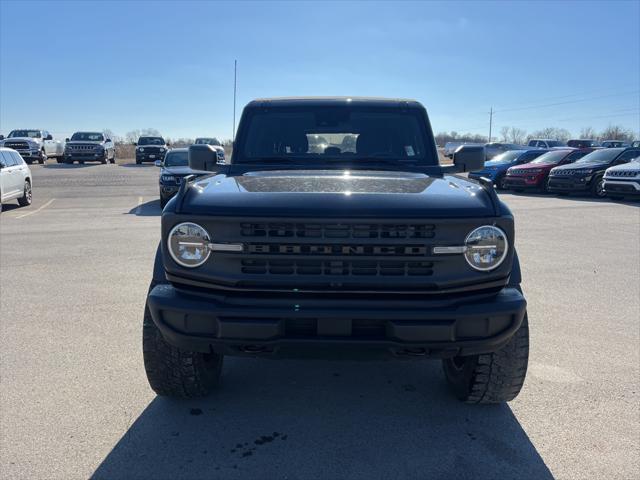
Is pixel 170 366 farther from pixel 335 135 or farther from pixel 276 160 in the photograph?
pixel 335 135

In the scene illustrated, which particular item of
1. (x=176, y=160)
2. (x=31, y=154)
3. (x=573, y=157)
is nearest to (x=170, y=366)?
(x=176, y=160)

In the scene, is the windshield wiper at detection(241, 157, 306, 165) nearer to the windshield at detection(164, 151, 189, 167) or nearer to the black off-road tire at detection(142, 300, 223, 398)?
the black off-road tire at detection(142, 300, 223, 398)

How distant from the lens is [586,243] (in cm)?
908

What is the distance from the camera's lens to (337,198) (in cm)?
265

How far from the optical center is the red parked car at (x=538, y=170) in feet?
60.6

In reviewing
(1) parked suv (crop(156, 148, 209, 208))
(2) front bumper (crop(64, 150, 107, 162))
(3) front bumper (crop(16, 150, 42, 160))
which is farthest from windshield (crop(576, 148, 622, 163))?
(3) front bumper (crop(16, 150, 42, 160))

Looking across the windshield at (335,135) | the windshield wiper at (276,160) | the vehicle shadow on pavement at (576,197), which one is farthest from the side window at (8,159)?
the vehicle shadow on pavement at (576,197)

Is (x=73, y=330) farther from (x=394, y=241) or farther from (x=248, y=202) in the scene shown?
(x=394, y=241)

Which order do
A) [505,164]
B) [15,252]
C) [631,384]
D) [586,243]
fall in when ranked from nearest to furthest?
[631,384], [15,252], [586,243], [505,164]

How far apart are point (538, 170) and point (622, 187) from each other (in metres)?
3.44

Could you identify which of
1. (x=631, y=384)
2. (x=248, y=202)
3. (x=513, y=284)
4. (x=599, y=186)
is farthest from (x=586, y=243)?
(x=599, y=186)

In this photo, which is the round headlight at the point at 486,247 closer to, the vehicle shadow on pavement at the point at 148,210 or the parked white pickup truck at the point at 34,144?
the vehicle shadow on pavement at the point at 148,210

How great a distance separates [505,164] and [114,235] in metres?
15.9

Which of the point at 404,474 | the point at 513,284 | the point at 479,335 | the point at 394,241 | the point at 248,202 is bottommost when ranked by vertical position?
the point at 404,474
